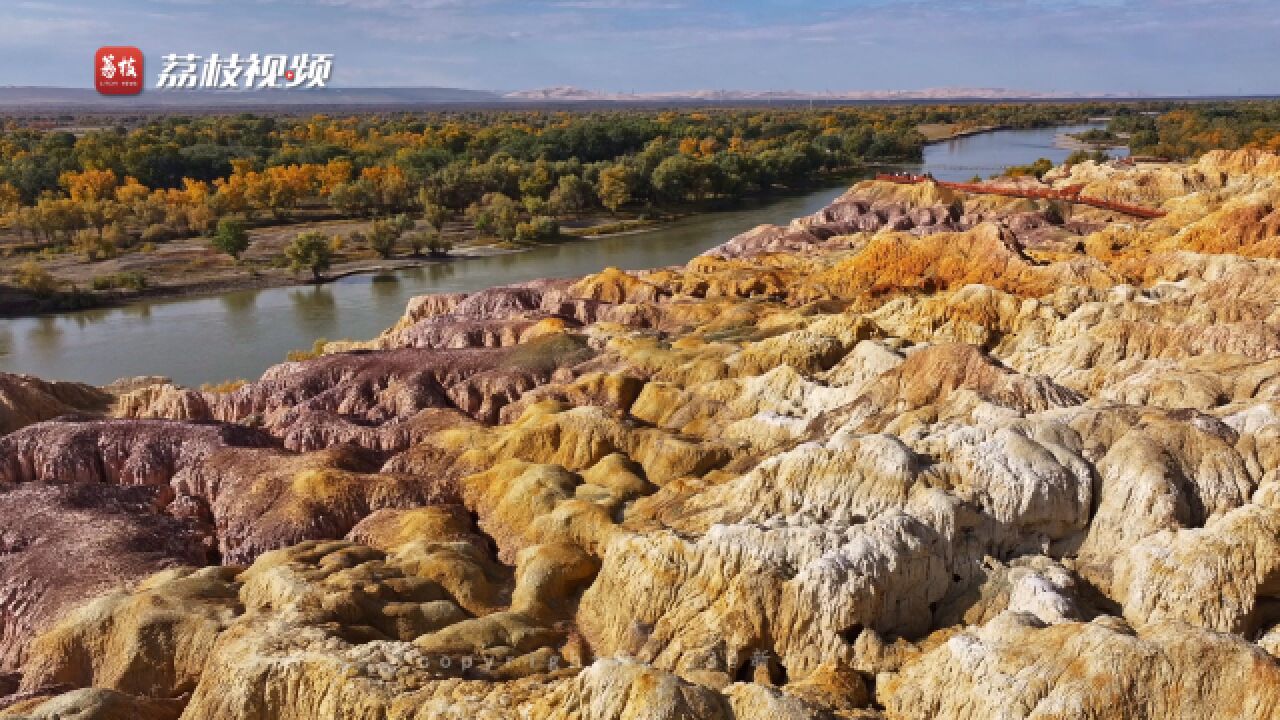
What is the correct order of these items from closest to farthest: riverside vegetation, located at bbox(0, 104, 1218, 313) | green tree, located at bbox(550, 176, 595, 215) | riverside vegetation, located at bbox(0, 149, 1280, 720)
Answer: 1. riverside vegetation, located at bbox(0, 149, 1280, 720)
2. riverside vegetation, located at bbox(0, 104, 1218, 313)
3. green tree, located at bbox(550, 176, 595, 215)

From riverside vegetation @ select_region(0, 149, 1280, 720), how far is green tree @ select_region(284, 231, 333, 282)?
44.5 meters

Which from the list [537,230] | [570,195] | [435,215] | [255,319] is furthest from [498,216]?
[255,319]

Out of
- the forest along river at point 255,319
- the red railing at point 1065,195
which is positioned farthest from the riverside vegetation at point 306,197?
the red railing at point 1065,195

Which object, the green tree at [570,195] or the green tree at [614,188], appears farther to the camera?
the green tree at [614,188]

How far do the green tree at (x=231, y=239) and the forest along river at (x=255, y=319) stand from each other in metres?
8.29

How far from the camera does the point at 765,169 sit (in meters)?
133

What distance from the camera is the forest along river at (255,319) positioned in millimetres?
63281

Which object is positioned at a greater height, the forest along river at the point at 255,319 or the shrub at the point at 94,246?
the shrub at the point at 94,246

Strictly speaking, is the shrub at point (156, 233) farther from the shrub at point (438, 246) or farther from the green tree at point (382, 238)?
the shrub at point (438, 246)

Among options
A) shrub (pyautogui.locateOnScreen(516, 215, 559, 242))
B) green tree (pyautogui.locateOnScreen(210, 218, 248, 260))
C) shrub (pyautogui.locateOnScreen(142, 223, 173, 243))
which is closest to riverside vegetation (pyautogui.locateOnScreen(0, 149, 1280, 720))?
green tree (pyautogui.locateOnScreen(210, 218, 248, 260))

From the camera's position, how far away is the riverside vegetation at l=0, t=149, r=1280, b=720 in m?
15.4

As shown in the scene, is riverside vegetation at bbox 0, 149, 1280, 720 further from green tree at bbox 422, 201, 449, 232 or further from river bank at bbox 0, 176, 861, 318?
green tree at bbox 422, 201, 449, 232

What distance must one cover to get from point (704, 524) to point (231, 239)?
263ft

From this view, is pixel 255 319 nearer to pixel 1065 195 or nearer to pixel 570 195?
pixel 570 195
